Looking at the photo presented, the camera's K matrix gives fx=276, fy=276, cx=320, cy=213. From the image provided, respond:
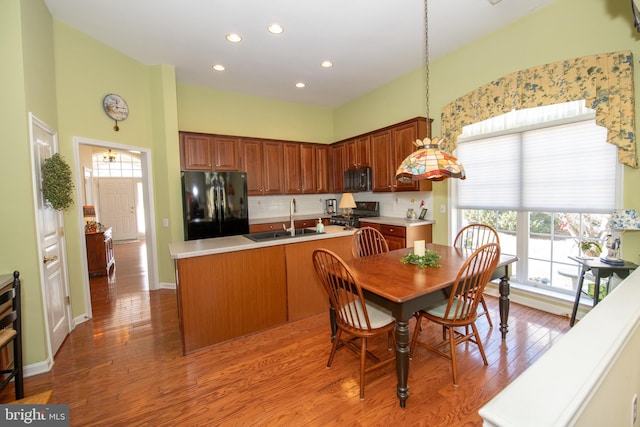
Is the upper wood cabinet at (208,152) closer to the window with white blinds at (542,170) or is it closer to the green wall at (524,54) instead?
the green wall at (524,54)

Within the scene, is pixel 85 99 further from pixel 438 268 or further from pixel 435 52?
pixel 435 52

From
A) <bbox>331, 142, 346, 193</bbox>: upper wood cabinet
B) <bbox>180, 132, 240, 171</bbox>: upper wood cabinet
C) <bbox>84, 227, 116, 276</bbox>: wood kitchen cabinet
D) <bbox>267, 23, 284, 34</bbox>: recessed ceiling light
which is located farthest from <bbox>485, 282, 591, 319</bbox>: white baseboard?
<bbox>84, 227, 116, 276</bbox>: wood kitchen cabinet

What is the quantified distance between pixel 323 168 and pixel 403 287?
13.6 ft

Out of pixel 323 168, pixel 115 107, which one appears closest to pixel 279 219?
pixel 323 168

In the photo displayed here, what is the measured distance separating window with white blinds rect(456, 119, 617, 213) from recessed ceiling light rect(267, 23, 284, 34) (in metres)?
2.66

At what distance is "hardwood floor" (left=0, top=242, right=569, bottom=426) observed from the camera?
1.73m

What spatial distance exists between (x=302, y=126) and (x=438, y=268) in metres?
4.40

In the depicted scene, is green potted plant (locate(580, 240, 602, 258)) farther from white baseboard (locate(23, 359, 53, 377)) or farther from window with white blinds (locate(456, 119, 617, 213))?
white baseboard (locate(23, 359, 53, 377))

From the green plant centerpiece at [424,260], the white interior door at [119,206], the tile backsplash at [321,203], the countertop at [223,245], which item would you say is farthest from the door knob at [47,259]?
the white interior door at [119,206]

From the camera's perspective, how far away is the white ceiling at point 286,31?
2717mm

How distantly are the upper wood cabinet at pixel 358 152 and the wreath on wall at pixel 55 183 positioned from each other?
154 inches

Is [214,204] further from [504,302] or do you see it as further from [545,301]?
[545,301]

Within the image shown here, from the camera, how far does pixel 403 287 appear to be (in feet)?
5.77

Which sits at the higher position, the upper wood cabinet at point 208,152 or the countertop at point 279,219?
the upper wood cabinet at point 208,152
